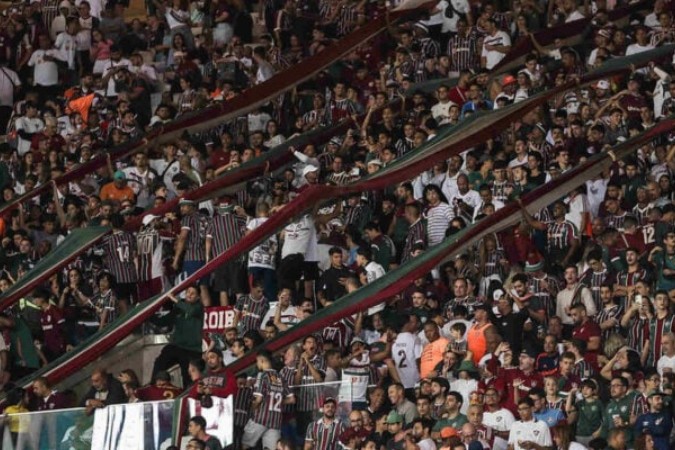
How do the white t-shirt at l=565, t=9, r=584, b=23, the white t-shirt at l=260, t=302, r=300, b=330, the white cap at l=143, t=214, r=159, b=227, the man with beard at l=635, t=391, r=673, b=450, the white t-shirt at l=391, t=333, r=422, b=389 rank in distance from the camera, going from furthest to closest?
the white t-shirt at l=565, t=9, r=584, b=23 < the white cap at l=143, t=214, r=159, b=227 < the white t-shirt at l=260, t=302, r=300, b=330 < the white t-shirt at l=391, t=333, r=422, b=389 < the man with beard at l=635, t=391, r=673, b=450

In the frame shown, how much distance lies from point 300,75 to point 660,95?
210 inches

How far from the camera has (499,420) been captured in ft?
62.1

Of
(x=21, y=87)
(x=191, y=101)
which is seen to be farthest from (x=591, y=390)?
(x=21, y=87)

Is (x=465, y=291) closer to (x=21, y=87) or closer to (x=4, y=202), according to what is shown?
(x=4, y=202)

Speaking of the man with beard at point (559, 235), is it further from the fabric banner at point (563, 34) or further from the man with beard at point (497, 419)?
the fabric banner at point (563, 34)

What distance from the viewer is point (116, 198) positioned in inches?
1024

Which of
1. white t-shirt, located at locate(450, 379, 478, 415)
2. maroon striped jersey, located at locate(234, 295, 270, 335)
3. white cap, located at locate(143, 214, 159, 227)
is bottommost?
white t-shirt, located at locate(450, 379, 478, 415)

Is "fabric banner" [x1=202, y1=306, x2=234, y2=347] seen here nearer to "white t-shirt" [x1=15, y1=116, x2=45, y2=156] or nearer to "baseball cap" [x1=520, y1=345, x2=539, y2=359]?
"baseball cap" [x1=520, y1=345, x2=539, y2=359]

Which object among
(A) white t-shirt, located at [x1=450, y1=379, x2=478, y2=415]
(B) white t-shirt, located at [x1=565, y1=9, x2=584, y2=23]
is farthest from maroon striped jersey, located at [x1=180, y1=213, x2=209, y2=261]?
(B) white t-shirt, located at [x1=565, y1=9, x2=584, y2=23]

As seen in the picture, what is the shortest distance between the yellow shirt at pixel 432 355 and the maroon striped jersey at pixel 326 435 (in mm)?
1558

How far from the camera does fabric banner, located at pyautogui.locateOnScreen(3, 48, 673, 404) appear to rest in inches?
834

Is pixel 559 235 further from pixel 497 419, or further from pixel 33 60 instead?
pixel 33 60

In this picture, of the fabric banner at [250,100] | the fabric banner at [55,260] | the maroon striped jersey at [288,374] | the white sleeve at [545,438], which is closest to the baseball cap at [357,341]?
the maroon striped jersey at [288,374]

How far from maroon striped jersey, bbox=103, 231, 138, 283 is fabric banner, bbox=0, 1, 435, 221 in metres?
2.39
